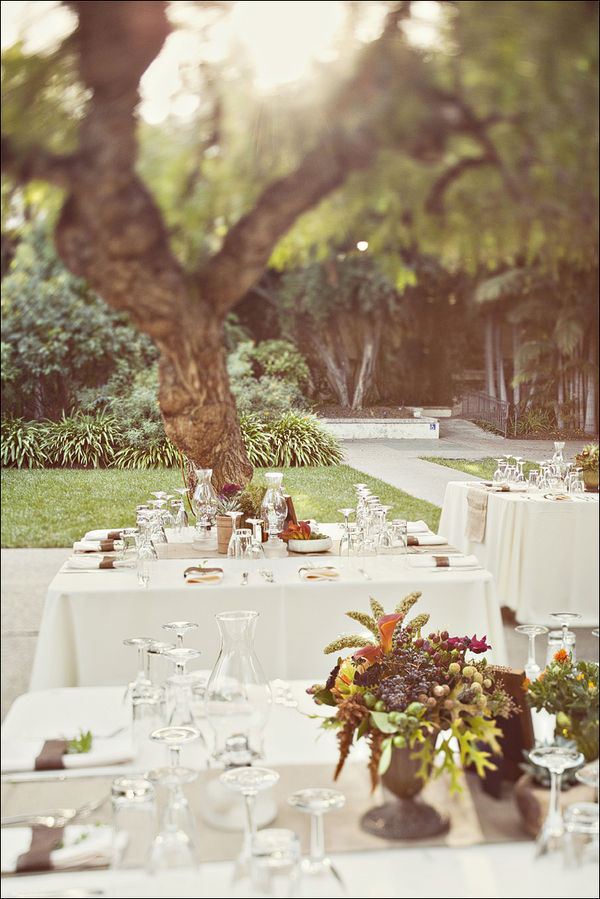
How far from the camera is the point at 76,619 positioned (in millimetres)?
2605

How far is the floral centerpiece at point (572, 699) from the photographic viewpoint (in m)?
1.30

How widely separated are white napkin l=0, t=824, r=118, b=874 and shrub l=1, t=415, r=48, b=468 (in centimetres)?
112

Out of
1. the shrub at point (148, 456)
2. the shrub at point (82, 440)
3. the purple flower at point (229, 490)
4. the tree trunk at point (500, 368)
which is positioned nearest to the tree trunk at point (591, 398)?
the tree trunk at point (500, 368)

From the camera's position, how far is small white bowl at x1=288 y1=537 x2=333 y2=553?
3076 millimetres

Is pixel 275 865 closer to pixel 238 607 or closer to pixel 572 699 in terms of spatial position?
pixel 572 699

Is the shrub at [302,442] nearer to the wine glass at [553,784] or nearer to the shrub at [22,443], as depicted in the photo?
the shrub at [22,443]

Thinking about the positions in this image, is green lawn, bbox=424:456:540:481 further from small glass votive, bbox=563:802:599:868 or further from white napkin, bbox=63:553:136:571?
small glass votive, bbox=563:802:599:868

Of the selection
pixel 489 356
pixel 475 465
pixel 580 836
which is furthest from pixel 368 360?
pixel 580 836

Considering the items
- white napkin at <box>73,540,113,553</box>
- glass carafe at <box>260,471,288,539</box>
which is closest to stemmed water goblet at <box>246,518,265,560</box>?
glass carafe at <box>260,471,288,539</box>

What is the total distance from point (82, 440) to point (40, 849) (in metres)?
1.21

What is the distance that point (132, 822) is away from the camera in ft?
3.41

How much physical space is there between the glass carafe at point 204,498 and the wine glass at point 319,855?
136cm

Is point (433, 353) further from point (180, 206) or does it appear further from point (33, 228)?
point (33, 228)

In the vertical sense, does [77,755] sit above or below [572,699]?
below
